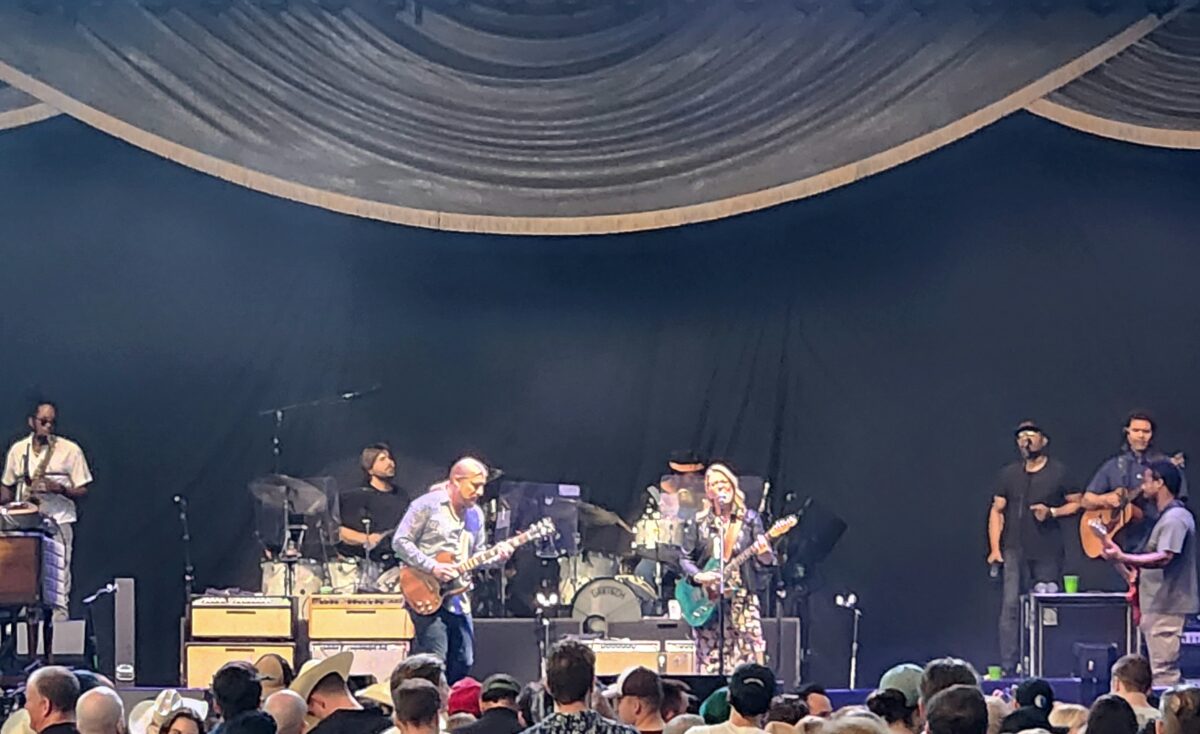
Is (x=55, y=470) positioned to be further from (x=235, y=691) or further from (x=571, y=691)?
(x=571, y=691)

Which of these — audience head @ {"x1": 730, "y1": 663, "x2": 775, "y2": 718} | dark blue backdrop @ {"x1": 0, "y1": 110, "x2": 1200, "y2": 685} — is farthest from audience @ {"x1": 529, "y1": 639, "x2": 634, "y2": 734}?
dark blue backdrop @ {"x1": 0, "y1": 110, "x2": 1200, "y2": 685}

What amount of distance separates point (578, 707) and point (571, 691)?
0.19 feet

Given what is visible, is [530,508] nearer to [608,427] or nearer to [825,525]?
[608,427]

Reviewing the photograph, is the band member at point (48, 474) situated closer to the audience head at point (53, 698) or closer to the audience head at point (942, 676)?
the audience head at point (53, 698)

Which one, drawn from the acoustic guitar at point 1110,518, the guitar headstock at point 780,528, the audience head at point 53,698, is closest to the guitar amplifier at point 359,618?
the guitar headstock at point 780,528

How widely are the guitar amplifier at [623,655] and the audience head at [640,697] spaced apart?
5.35 metres

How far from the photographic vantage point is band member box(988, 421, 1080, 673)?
1393 cm

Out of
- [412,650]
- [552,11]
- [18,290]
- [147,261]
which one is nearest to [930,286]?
[552,11]

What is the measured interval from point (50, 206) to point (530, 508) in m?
4.34

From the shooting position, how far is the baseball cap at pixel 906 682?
23.8 ft

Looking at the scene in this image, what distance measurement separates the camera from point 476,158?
530 inches

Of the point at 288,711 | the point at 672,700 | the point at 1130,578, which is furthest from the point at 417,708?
the point at 1130,578

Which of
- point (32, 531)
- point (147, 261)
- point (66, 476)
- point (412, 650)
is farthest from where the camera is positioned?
point (147, 261)

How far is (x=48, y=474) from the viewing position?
557 inches
